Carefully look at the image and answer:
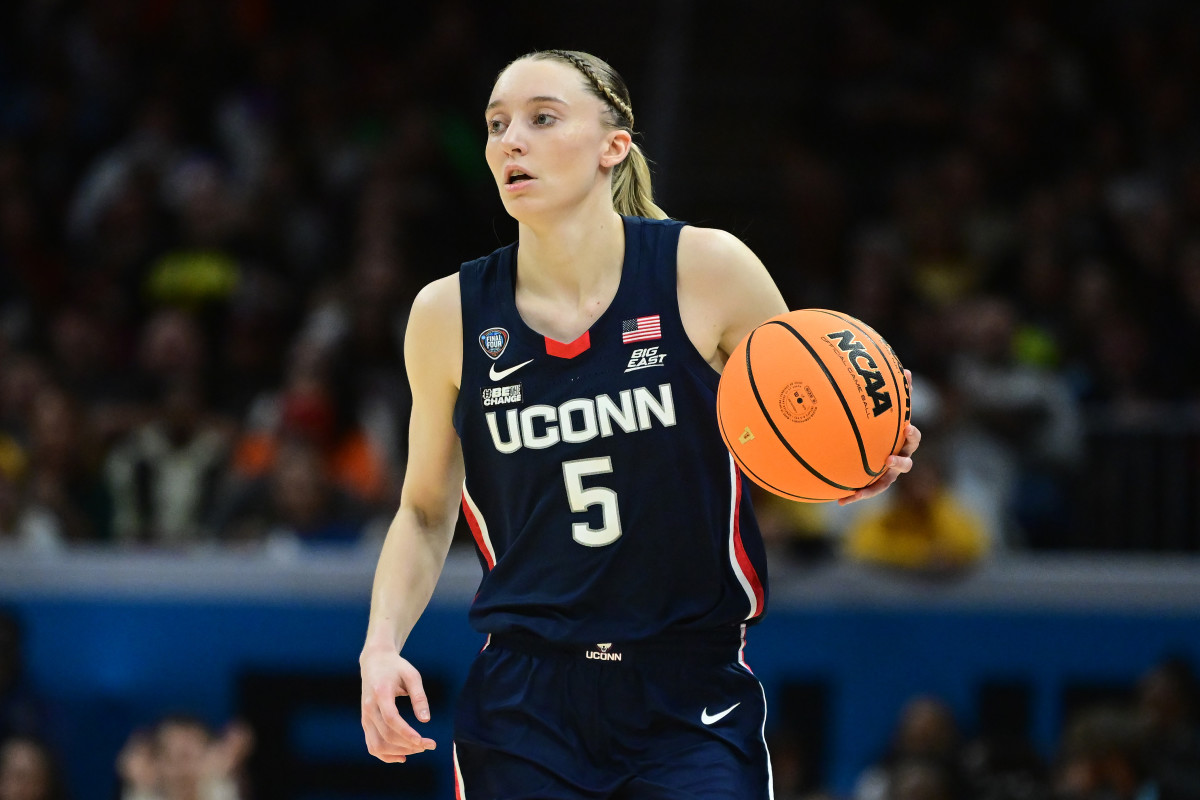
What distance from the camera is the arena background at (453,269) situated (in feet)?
24.7

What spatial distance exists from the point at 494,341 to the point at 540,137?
1.55 ft

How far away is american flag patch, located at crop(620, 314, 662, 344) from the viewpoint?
3.58 metres

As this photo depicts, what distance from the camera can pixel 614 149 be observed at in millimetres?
3766

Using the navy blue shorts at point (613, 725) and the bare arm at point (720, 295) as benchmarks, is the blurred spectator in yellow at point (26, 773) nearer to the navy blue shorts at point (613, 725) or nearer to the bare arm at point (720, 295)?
the navy blue shorts at point (613, 725)

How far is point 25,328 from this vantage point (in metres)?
9.83

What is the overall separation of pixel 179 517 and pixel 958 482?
407 centimetres

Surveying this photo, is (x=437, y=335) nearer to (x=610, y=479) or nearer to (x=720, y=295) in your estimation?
(x=610, y=479)

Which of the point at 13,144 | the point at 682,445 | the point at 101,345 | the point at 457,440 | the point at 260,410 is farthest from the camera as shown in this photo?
the point at 13,144

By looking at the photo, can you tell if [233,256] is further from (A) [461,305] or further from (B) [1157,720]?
(A) [461,305]

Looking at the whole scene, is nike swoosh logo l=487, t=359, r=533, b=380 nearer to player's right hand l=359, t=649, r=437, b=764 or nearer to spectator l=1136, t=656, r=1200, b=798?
player's right hand l=359, t=649, r=437, b=764

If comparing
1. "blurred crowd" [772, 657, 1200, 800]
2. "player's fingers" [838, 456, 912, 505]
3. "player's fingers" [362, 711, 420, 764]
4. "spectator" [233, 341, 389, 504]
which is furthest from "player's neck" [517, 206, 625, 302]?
"spectator" [233, 341, 389, 504]

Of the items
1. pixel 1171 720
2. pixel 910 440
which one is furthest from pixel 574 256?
pixel 1171 720

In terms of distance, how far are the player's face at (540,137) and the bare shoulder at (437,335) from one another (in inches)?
10.8

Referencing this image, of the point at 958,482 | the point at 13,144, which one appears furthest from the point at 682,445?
the point at 13,144
